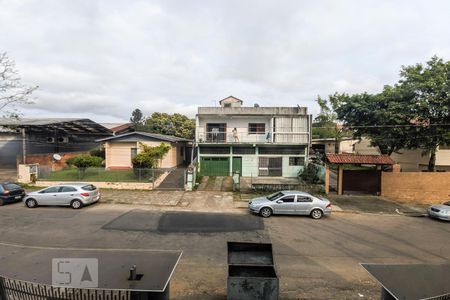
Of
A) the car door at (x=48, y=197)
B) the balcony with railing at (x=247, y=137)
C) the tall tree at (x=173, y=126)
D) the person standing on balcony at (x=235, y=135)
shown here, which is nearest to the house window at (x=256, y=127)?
the balcony with railing at (x=247, y=137)

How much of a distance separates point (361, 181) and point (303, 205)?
26.6 ft

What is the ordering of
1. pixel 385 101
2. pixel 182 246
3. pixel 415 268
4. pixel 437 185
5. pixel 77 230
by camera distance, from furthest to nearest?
pixel 385 101 → pixel 437 185 → pixel 77 230 → pixel 182 246 → pixel 415 268

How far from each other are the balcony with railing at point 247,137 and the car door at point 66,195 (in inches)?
469

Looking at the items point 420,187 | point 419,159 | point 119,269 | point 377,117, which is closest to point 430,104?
point 377,117

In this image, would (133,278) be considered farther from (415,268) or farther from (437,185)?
(437,185)

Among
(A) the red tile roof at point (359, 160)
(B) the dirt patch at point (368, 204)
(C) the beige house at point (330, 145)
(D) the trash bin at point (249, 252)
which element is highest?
(C) the beige house at point (330, 145)

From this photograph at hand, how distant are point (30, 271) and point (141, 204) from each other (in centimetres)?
1205

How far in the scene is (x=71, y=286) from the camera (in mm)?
3395

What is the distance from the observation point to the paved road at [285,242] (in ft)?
22.6

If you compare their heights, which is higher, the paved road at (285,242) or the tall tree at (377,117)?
the tall tree at (377,117)

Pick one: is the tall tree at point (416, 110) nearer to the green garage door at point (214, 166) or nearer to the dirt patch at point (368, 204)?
the dirt patch at point (368, 204)

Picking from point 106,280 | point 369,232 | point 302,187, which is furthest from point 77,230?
point 302,187

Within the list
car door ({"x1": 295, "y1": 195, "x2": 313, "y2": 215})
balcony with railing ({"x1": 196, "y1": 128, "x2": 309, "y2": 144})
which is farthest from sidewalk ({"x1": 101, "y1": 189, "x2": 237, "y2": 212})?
balcony with railing ({"x1": 196, "y1": 128, "x2": 309, "y2": 144})

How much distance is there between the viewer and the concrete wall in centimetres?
1800
